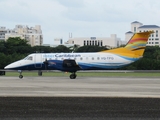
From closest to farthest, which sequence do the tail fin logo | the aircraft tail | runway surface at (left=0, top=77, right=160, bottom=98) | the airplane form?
1. runway surface at (left=0, top=77, right=160, bottom=98)
2. the airplane
3. the aircraft tail
4. the tail fin logo

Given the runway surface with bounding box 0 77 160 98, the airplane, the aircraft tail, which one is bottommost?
the runway surface with bounding box 0 77 160 98

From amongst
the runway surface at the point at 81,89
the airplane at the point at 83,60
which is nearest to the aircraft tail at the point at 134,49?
the airplane at the point at 83,60

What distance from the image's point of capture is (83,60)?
45500mm

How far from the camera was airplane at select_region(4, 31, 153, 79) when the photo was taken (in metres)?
45.2

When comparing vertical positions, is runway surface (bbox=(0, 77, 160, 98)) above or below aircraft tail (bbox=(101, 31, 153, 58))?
below

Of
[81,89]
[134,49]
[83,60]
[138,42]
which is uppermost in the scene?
[138,42]

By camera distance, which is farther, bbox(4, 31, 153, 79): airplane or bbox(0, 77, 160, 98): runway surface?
bbox(4, 31, 153, 79): airplane

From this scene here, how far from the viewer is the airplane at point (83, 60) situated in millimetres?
45156

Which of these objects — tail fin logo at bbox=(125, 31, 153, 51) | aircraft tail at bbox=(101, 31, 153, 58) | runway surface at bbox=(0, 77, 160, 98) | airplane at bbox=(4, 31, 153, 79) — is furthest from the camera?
tail fin logo at bbox=(125, 31, 153, 51)

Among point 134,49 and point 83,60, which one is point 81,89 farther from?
point 134,49

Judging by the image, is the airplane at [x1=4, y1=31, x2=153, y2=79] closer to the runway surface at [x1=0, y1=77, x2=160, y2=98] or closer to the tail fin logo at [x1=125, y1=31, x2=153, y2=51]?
the tail fin logo at [x1=125, y1=31, x2=153, y2=51]

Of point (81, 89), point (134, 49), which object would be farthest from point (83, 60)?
point (81, 89)

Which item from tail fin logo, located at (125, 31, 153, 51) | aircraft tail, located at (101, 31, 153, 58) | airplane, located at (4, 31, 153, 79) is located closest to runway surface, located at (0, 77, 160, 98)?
airplane, located at (4, 31, 153, 79)

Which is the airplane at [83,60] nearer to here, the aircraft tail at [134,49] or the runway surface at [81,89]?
the aircraft tail at [134,49]
